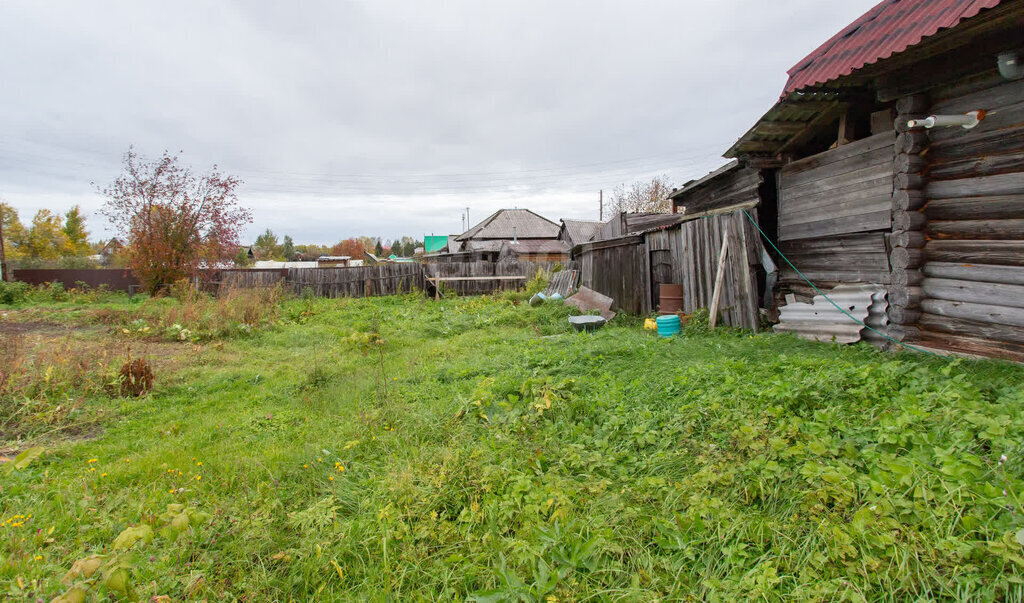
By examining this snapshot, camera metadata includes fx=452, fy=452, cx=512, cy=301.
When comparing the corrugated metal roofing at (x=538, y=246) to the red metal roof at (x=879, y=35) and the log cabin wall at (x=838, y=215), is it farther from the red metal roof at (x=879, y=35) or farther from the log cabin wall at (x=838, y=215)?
the red metal roof at (x=879, y=35)

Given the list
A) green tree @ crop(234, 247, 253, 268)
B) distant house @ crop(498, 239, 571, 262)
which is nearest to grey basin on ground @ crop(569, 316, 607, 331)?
green tree @ crop(234, 247, 253, 268)

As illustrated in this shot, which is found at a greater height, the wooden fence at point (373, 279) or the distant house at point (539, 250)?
the distant house at point (539, 250)

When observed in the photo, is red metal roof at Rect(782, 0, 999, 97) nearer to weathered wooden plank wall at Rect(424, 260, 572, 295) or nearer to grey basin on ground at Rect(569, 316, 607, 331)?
grey basin on ground at Rect(569, 316, 607, 331)

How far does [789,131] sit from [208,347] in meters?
10.6

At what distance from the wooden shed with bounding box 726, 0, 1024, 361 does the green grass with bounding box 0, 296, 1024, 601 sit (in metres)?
0.77

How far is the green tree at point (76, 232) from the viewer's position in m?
36.6

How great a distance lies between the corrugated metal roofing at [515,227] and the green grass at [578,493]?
101ft

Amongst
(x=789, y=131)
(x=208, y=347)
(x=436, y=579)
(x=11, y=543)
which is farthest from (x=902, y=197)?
(x=208, y=347)

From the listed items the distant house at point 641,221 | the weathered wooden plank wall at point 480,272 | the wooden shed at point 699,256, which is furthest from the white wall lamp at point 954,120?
the weathered wooden plank wall at point 480,272

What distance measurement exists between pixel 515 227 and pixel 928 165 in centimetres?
3121

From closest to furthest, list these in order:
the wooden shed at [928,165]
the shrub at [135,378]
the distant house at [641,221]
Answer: the wooden shed at [928,165], the shrub at [135,378], the distant house at [641,221]

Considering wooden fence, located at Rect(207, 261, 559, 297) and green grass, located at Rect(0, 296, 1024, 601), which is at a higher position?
wooden fence, located at Rect(207, 261, 559, 297)

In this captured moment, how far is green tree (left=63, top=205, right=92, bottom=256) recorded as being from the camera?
36562 mm

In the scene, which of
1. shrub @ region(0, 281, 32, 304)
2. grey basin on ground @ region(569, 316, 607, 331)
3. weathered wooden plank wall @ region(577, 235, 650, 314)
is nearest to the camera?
grey basin on ground @ region(569, 316, 607, 331)
